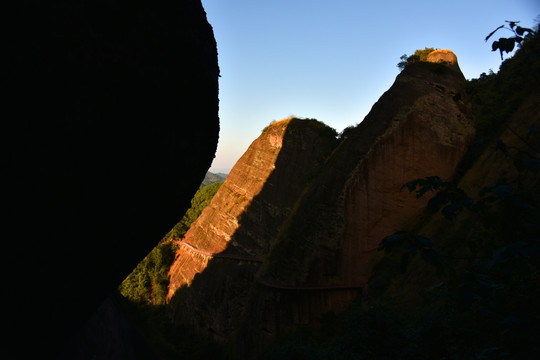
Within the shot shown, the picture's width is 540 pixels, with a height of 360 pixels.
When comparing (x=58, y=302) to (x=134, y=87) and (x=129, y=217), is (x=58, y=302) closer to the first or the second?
(x=129, y=217)

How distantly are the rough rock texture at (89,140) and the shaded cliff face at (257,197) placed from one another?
61.9 ft

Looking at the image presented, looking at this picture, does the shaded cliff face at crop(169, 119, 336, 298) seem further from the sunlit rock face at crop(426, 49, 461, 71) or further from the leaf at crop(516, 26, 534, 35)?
the leaf at crop(516, 26, 534, 35)

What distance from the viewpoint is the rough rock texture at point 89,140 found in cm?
248

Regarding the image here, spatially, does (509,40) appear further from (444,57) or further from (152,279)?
(152,279)

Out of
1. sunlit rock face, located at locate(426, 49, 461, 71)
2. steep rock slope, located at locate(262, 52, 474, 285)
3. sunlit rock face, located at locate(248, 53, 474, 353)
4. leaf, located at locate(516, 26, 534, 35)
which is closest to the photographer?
leaf, located at locate(516, 26, 534, 35)

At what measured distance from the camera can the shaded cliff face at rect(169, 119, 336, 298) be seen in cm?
2337

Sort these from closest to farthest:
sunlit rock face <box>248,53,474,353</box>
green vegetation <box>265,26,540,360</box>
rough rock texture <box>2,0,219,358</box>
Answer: green vegetation <box>265,26,540,360</box>
rough rock texture <box>2,0,219,358</box>
sunlit rock face <box>248,53,474,353</box>

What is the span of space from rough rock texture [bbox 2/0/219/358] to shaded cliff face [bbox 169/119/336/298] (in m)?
18.9

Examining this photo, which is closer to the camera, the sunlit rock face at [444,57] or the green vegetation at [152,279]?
the sunlit rock face at [444,57]

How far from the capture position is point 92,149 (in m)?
2.96

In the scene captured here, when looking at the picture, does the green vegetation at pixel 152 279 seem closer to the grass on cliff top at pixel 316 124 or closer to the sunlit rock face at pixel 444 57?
the grass on cliff top at pixel 316 124

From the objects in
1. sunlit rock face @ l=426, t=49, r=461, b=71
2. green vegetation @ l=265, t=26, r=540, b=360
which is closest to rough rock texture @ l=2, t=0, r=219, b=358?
green vegetation @ l=265, t=26, r=540, b=360

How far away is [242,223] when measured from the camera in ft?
79.0

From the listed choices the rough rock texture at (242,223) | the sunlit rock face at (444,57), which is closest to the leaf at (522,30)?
the sunlit rock face at (444,57)
